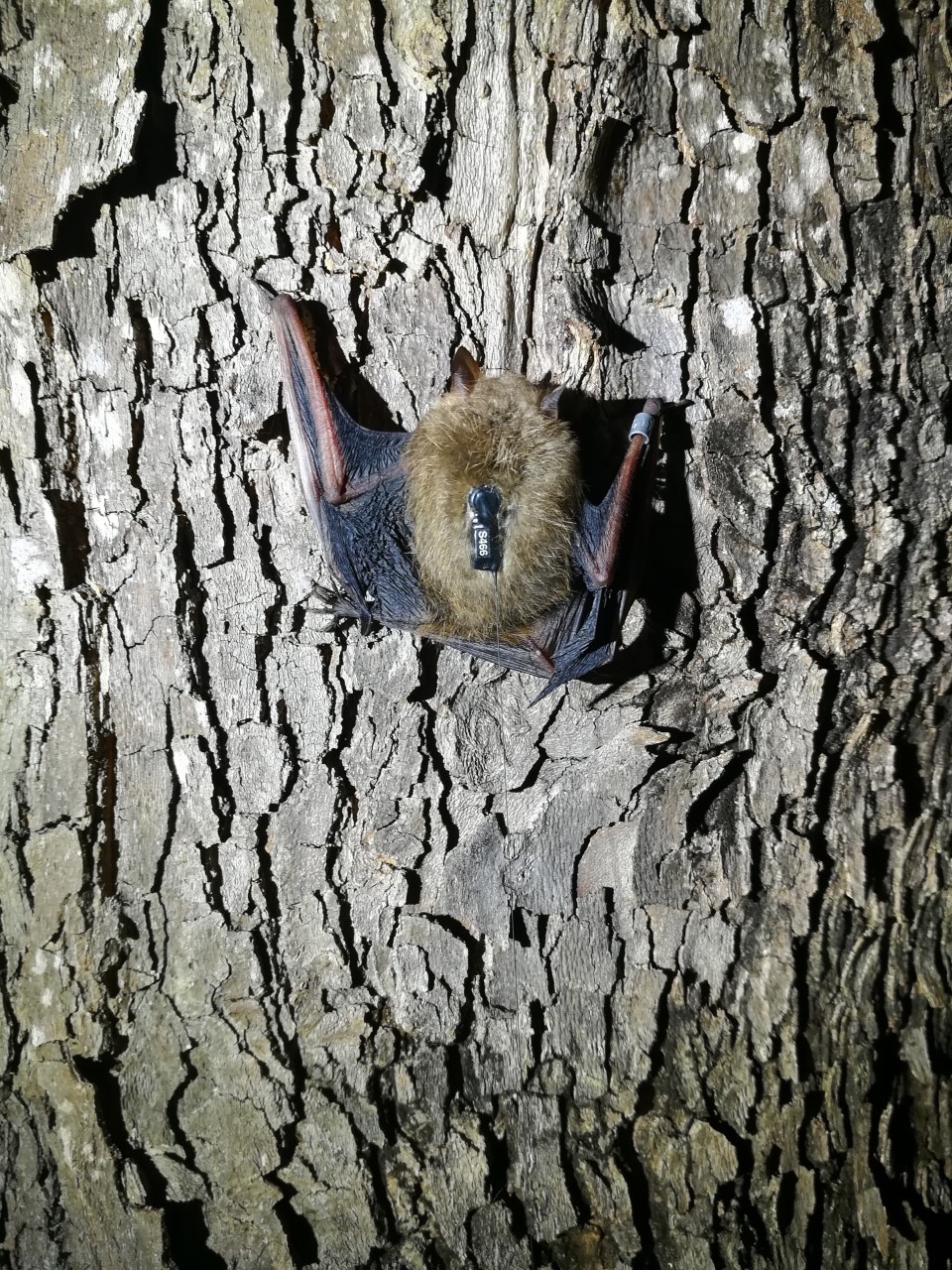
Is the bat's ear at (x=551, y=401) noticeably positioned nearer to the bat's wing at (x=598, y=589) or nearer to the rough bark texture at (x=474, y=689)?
the rough bark texture at (x=474, y=689)

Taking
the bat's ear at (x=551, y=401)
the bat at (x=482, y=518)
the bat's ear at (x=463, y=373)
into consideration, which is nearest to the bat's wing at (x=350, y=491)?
the bat at (x=482, y=518)

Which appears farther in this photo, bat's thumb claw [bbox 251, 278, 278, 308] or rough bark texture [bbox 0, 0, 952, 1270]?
bat's thumb claw [bbox 251, 278, 278, 308]

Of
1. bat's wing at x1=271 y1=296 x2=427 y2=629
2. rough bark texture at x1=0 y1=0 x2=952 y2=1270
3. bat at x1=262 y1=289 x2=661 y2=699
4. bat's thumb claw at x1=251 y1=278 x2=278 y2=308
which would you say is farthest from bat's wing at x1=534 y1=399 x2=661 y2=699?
bat's thumb claw at x1=251 y1=278 x2=278 y2=308

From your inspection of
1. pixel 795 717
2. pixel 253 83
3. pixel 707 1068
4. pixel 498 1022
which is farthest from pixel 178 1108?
pixel 253 83

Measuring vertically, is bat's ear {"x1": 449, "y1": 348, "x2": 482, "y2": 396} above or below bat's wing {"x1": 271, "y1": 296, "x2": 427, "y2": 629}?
above

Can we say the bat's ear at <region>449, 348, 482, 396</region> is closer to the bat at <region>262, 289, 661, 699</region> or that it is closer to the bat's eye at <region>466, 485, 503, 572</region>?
the bat at <region>262, 289, 661, 699</region>

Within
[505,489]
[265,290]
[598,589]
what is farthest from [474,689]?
[265,290]

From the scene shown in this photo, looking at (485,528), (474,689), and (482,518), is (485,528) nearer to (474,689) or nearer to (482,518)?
(482,518)
